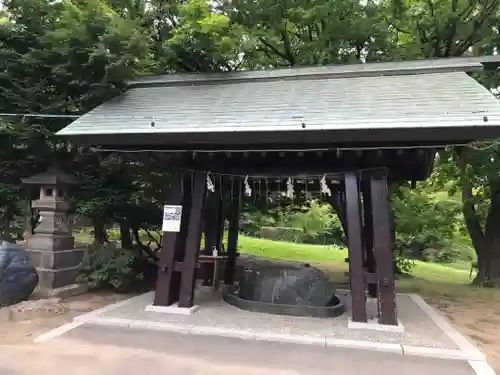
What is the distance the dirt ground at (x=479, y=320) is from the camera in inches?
241

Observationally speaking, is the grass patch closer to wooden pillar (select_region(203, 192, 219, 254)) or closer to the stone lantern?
wooden pillar (select_region(203, 192, 219, 254))

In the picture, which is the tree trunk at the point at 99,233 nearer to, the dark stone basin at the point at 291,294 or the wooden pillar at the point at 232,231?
the wooden pillar at the point at 232,231

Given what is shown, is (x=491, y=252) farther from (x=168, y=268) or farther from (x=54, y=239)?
(x=54, y=239)

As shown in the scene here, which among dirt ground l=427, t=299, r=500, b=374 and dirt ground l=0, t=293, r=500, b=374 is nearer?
dirt ground l=0, t=293, r=500, b=374

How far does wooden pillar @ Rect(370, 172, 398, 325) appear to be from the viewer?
6523 millimetres

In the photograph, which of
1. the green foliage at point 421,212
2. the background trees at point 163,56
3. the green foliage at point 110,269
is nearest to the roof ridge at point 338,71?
the background trees at point 163,56

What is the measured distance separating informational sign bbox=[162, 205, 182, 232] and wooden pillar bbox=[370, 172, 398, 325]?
333cm

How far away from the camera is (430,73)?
8.02 meters

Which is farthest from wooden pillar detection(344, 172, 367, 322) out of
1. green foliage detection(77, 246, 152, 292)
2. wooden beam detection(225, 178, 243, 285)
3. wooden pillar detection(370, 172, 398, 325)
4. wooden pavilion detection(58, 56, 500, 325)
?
green foliage detection(77, 246, 152, 292)

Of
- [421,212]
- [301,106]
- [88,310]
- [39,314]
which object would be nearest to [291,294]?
[301,106]

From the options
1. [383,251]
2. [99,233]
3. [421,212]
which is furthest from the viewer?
[421,212]

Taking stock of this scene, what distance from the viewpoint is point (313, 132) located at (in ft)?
19.8

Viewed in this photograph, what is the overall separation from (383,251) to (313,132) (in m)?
2.25

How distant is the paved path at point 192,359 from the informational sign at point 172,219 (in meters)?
2.01
